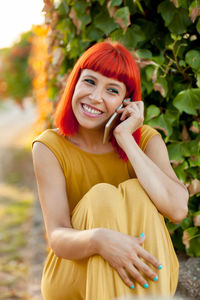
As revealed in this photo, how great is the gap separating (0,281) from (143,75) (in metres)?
2.43

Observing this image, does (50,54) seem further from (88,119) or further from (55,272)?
(55,272)

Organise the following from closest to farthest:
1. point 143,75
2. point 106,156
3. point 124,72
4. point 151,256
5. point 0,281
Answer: point 151,256 < point 124,72 < point 106,156 < point 143,75 < point 0,281

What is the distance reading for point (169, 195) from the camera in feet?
5.94

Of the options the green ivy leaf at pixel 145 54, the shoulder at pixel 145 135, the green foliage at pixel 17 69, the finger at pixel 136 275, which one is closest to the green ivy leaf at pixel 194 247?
the shoulder at pixel 145 135

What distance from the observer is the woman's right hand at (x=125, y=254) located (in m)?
1.59

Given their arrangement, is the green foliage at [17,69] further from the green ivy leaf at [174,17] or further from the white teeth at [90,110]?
the white teeth at [90,110]

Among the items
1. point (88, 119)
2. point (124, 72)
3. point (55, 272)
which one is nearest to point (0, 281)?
point (55, 272)

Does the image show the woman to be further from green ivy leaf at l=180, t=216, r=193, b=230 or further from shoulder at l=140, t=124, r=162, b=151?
green ivy leaf at l=180, t=216, r=193, b=230

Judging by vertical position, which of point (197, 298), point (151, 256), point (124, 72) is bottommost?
point (197, 298)

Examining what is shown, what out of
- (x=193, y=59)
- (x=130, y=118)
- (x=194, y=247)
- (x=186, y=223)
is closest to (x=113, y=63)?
(x=130, y=118)

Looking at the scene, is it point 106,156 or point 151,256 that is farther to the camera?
point 106,156

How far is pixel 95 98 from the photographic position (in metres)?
1.93

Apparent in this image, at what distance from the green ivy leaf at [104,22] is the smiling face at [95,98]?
454mm

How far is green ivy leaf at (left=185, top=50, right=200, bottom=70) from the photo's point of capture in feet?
7.00
